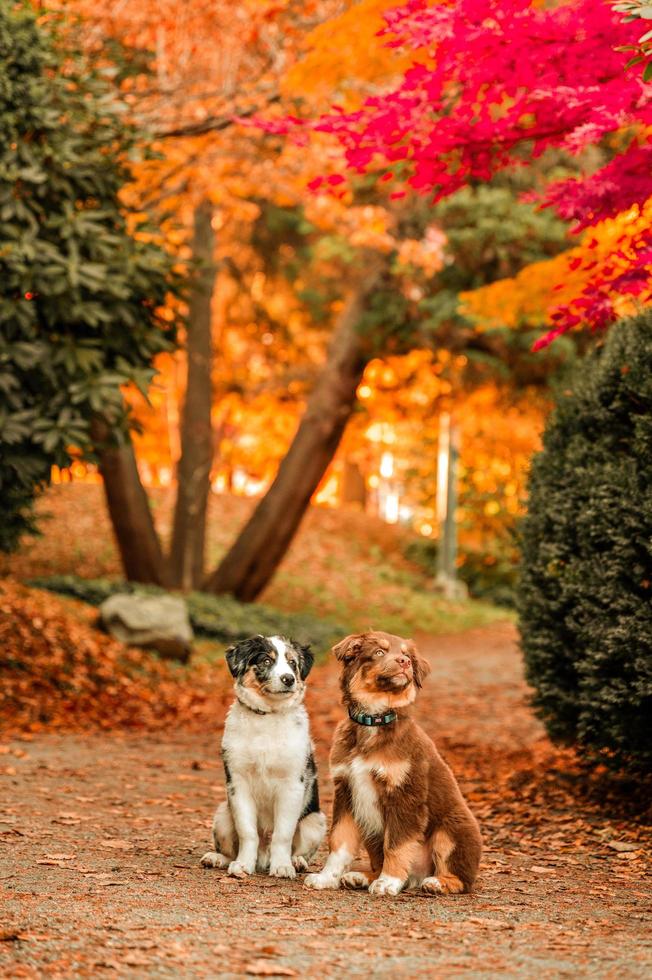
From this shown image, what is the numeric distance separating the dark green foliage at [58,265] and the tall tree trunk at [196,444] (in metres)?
7.90

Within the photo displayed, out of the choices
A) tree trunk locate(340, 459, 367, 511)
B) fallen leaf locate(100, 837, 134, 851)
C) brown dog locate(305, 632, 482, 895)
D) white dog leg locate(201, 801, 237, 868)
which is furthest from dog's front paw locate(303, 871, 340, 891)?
tree trunk locate(340, 459, 367, 511)

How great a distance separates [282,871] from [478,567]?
23125mm

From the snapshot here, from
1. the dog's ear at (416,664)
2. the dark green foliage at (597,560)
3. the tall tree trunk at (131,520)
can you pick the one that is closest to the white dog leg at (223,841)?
the dog's ear at (416,664)

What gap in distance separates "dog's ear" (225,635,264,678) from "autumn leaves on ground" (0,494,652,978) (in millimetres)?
923

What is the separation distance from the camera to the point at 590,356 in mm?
8680

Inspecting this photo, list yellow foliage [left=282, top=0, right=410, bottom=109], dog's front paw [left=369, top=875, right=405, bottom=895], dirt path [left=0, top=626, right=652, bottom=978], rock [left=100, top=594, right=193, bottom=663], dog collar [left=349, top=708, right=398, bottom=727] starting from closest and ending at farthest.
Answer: dirt path [left=0, top=626, right=652, bottom=978], dog's front paw [left=369, top=875, right=405, bottom=895], dog collar [left=349, top=708, right=398, bottom=727], yellow foliage [left=282, top=0, right=410, bottom=109], rock [left=100, top=594, right=193, bottom=663]

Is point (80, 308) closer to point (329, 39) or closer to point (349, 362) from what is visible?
point (329, 39)

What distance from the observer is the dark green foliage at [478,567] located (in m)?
27.6

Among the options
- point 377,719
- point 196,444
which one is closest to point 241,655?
point 377,719

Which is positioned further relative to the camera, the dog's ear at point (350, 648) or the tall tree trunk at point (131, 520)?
the tall tree trunk at point (131, 520)

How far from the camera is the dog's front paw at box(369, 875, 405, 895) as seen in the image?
16.3 ft

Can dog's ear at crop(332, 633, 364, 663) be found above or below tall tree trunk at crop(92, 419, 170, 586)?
below

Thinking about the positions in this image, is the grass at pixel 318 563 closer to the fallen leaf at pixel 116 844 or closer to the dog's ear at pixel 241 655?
the fallen leaf at pixel 116 844

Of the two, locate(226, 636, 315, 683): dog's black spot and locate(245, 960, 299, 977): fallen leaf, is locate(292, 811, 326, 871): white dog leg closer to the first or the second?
locate(226, 636, 315, 683): dog's black spot
